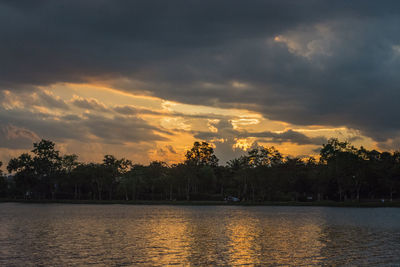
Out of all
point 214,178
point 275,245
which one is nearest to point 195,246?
point 275,245

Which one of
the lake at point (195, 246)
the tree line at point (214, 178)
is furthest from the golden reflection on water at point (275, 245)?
the tree line at point (214, 178)

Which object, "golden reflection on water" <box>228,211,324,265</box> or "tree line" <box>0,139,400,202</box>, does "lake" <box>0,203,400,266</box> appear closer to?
"golden reflection on water" <box>228,211,324,265</box>

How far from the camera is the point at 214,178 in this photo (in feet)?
555

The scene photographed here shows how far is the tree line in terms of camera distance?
14425 centimetres

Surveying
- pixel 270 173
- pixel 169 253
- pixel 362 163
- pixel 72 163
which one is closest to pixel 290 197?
pixel 270 173

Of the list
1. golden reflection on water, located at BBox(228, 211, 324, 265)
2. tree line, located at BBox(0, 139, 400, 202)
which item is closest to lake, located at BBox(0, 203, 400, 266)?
golden reflection on water, located at BBox(228, 211, 324, 265)

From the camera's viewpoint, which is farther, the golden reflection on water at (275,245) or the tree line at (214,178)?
the tree line at (214,178)

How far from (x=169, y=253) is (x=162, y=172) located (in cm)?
12905

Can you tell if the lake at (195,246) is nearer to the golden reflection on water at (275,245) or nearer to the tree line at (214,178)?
the golden reflection on water at (275,245)

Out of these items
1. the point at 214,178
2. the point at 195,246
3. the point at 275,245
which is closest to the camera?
the point at 195,246

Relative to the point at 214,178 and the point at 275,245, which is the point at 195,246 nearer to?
the point at 275,245

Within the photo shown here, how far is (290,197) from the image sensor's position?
15300 centimetres

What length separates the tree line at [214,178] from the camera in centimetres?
14425

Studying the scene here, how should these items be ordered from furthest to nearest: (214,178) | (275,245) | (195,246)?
(214,178)
(275,245)
(195,246)
